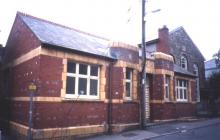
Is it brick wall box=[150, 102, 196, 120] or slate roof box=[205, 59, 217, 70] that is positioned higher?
slate roof box=[205, 59, 217, 70]

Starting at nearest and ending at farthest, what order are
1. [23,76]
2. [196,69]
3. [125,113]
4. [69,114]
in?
[69,114] → [23,76] → [125,113] → [196,69]

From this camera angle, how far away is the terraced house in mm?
10438

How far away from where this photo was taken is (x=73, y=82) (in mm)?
11531

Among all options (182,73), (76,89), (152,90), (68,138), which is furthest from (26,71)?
(182,73)

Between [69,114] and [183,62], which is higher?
[183,62]

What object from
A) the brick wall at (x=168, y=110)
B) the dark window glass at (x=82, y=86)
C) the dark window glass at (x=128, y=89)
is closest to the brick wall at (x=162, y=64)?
the brick wall at (x=168, y=110)

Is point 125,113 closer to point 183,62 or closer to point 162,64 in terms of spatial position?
point 162,64

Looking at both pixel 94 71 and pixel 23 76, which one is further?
pixel 94 71

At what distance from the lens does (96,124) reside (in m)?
12.0

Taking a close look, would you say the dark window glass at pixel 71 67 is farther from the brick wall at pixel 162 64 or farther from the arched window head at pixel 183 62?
the arched window head at pixel 183 62

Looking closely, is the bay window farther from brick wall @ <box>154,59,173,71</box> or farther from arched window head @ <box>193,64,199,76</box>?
arched window head @ <box>193,64,199,76</box>

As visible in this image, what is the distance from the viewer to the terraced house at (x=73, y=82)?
10.4 metres

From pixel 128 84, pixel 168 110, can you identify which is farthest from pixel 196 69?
pixel 128 84

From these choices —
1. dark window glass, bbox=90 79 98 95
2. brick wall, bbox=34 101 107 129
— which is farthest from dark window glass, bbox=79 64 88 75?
brick wall, bbox=34 101 107 129
